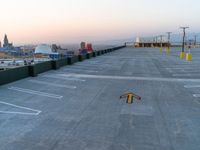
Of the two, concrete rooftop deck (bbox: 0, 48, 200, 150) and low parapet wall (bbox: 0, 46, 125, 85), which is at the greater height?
low parapet wall (bbox: 0, 46, 125, 85)

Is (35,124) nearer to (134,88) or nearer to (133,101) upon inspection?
(133,101)

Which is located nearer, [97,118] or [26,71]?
[97,118]

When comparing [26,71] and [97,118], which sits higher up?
[26,71]

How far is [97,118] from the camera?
9.77 metres

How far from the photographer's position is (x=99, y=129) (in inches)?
336

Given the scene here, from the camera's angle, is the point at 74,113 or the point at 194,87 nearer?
the point at 74,113

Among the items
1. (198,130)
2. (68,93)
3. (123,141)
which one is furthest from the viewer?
(68,93)

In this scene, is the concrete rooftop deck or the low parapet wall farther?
the low parapet wall

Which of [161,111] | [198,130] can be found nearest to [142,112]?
[161,111]

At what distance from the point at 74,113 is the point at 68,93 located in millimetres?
4121

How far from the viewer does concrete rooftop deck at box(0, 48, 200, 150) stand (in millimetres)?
7438

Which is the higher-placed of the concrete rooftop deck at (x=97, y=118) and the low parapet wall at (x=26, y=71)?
the low parapet wall at (x=26, y=71)

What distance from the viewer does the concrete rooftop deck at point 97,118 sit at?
293 inches

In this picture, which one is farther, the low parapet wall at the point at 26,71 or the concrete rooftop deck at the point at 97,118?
the low parapet wall at the point at 26,71
